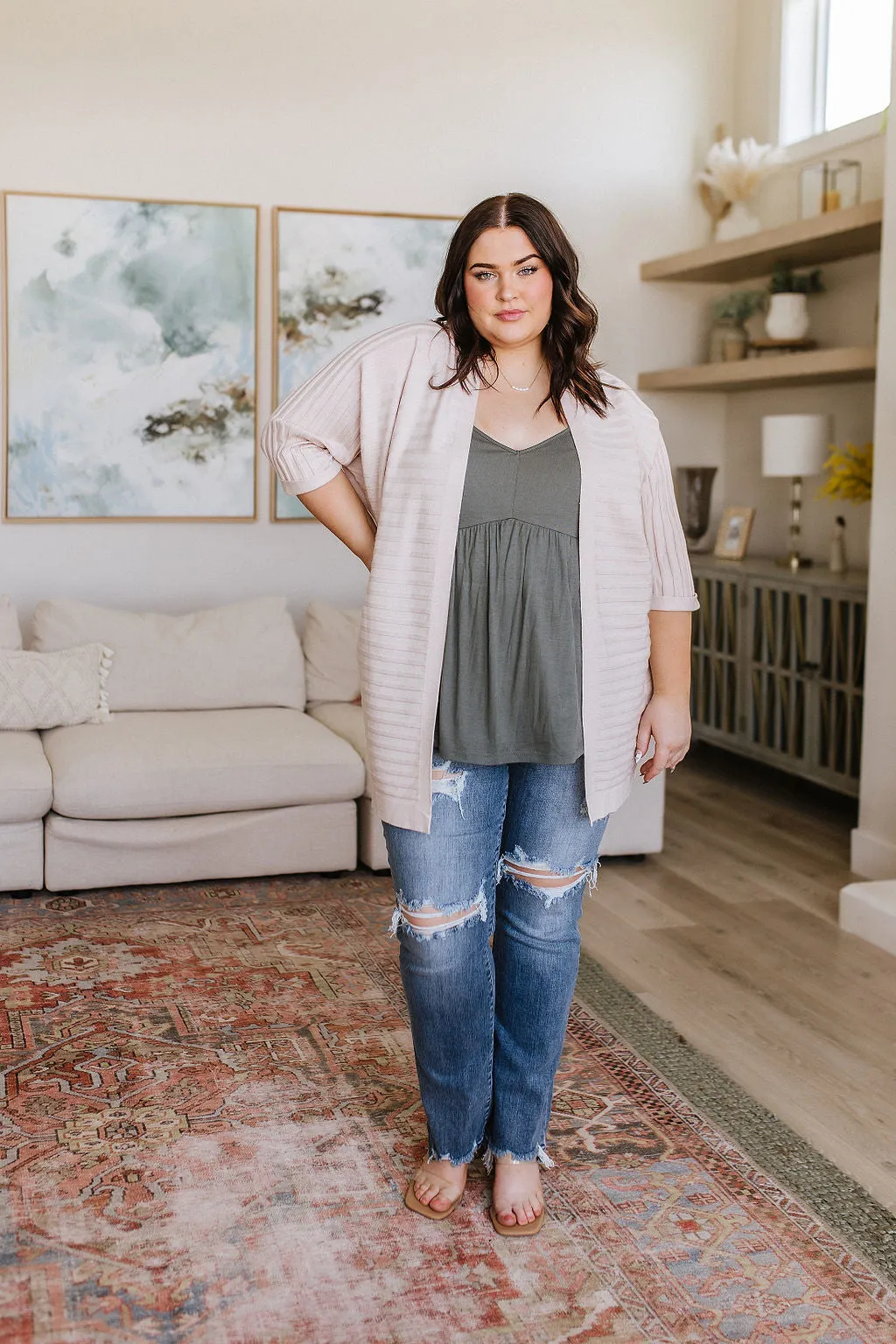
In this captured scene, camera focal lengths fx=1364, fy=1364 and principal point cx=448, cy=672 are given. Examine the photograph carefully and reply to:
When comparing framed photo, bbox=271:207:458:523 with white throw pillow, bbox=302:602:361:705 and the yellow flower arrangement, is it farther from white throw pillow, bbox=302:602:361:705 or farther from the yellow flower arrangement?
the yellow flower arrangement

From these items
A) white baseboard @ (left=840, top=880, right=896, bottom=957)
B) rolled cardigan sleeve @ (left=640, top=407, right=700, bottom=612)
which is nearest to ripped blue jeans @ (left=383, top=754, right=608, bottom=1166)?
rolled cardigan sleeve @ (left=640, top=407, right=700, bottom=612)

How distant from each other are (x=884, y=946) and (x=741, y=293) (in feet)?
9.19

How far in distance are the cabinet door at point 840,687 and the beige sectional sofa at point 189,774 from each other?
0.72 metres

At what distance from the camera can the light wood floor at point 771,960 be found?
2.47 metres

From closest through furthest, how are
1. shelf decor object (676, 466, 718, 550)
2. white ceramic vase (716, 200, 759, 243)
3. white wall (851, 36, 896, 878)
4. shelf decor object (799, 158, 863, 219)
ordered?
white wall (851, 36, 896, 878), shelf decor object (799, 158, 863, 219), white ceramic vase (716, 200, 759, 243), shelf decor object (676, 466, 718, 550)

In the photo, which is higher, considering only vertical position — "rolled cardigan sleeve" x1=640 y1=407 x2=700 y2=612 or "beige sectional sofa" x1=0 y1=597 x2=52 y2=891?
"rolled cardigan sleeve" x1=640 y1=407 x2=700 y2=612

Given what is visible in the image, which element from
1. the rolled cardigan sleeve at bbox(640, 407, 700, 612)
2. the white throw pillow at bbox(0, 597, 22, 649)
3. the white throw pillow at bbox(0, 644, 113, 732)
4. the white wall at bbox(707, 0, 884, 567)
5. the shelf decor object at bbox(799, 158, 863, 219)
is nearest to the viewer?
the rolled cardigan sleeve at bbox(640, 407, 700, 612)

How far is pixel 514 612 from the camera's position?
Result: 181cm

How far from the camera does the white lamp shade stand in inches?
184

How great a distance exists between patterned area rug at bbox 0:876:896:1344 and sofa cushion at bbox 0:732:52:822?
55cm

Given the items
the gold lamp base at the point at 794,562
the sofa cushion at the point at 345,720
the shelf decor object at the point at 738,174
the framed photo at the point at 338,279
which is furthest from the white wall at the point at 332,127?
the gold lamp base at the point at 794,562

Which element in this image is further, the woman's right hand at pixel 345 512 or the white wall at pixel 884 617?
the white wall at pixel 884 617

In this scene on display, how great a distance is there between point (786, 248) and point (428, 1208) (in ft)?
11.9

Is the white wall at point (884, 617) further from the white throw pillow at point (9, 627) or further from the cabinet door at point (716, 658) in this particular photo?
the white throw pillow at point (9, 627)
